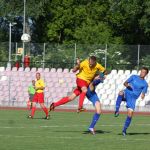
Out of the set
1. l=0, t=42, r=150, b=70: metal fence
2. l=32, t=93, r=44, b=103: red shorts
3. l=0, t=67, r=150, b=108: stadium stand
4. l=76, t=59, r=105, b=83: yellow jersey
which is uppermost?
l=76, t=59, r=105, b=83: yellow jersey

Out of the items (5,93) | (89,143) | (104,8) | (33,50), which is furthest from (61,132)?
(104,8)

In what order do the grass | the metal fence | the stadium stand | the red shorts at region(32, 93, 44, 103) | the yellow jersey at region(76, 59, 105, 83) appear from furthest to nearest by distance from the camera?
the metal fence, the stadium stand, the red shorts at region(32, 93, 44, 103), the yellow jersey at region(76, 59, 105, 83), the grass

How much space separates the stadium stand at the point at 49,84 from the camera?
146ft

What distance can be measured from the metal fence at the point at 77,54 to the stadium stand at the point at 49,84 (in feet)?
4.90

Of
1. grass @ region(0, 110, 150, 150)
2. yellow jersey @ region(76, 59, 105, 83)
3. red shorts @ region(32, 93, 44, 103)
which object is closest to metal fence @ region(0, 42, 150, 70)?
red shorts @ region(32, 93, 44, 103)

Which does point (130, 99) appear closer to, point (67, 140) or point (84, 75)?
point (84, 75)

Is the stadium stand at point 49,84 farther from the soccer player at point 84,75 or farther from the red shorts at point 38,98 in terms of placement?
the soccer player at point 84,75

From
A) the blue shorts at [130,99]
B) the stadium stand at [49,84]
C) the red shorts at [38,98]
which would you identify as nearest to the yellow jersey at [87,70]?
the blue shorts at [130,99]

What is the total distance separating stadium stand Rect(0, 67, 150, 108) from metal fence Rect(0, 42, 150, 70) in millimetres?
1494

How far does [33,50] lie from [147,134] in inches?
1167

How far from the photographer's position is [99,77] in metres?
20.0

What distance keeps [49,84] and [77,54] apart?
10.7 ft

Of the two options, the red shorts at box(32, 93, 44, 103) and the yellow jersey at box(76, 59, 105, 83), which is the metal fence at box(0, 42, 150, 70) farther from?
the yellow jersey at box(76, 59, 105, 83)

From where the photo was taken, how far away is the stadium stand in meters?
44.4
